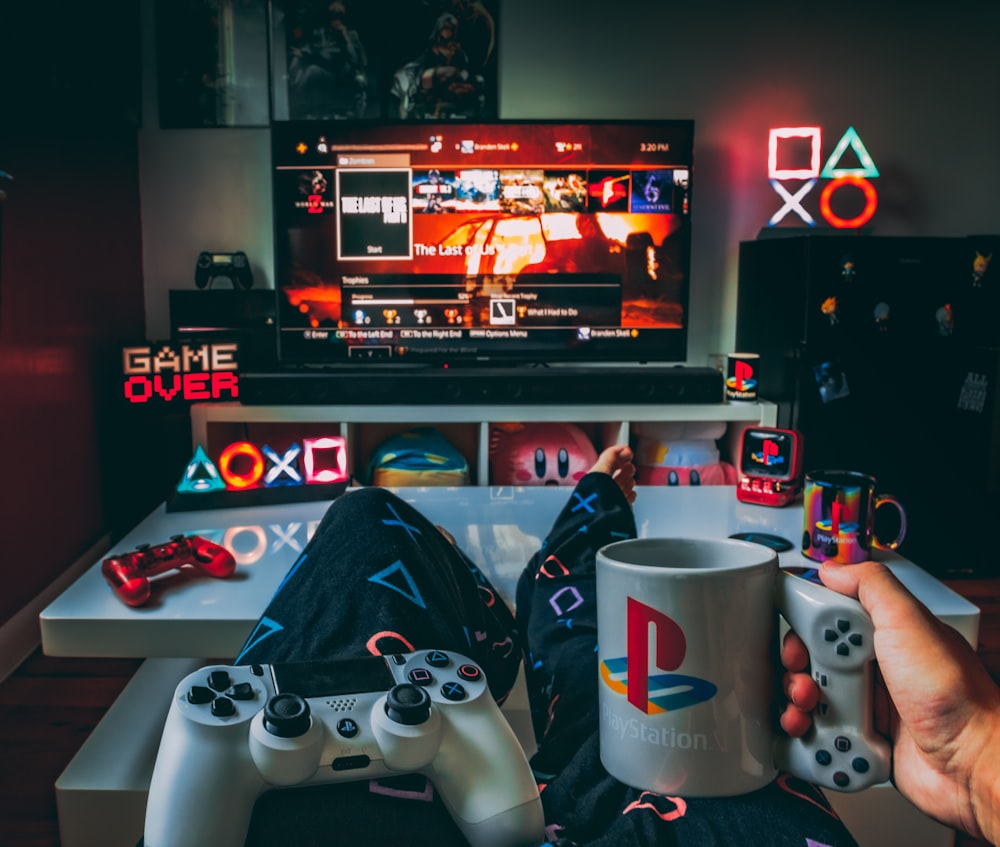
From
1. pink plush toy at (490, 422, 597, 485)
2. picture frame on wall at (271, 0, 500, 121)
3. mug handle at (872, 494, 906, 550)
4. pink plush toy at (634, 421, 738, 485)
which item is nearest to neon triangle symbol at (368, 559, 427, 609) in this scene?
mug handle at (872, 494, 906, 550)

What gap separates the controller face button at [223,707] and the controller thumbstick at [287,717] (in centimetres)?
2

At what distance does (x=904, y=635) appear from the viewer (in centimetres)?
49

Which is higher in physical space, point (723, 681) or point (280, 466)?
point (723, 681)

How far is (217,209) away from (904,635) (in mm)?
3020

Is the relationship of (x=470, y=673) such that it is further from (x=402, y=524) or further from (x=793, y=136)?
(x=793, y=136)

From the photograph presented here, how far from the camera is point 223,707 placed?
48cm

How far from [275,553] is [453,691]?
2.70 feet

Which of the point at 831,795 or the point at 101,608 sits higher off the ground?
the point at 101,608

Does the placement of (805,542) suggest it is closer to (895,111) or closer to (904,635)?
(904,635)

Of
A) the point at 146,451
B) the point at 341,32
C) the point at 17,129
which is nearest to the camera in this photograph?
the point at 17,129

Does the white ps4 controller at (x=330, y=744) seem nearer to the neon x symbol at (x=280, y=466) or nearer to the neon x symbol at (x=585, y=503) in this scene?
the neon x symbol at (x=585, y=503)

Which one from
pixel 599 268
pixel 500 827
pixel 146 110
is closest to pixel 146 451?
pixel 146 110

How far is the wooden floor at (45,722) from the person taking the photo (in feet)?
4.99

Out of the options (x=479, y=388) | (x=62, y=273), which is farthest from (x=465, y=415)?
(x=62, y=273)
